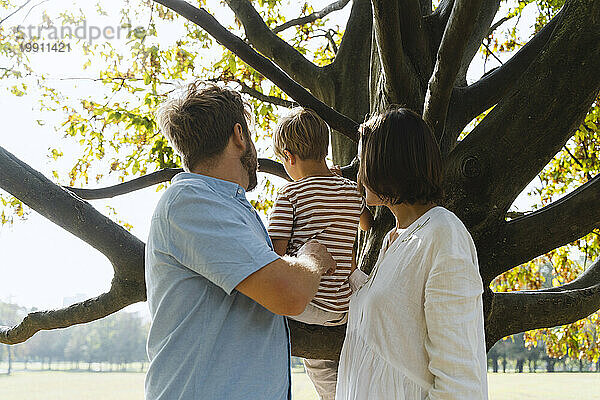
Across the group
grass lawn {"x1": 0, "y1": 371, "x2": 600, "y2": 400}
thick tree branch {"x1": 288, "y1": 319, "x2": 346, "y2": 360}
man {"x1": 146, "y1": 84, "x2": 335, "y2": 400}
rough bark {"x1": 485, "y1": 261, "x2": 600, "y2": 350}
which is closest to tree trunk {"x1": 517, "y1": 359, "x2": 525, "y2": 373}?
grass lawn {"x1": 0, "y1": 371, "x2": 600, "y2": 400}

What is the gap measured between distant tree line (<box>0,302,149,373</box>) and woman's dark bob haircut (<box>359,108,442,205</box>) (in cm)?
774

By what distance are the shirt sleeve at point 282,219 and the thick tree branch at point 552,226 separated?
0.77 meters

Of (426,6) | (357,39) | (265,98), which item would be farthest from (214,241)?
(265,98)

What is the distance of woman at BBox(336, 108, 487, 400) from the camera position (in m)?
1.42

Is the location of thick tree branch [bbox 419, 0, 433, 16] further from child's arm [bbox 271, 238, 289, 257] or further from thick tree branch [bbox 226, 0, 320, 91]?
child's arm [bbox 271, 238, 289, 257]

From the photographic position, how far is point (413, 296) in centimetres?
150

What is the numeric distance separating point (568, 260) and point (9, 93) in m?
5.21

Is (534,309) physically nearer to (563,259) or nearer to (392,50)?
(392,50)

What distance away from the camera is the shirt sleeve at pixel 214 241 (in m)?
1.35

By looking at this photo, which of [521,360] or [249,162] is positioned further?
[521,360]

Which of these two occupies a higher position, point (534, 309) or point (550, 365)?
point (550, 365)

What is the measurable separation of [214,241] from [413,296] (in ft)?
1.60

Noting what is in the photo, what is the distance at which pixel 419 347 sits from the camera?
1.51 m

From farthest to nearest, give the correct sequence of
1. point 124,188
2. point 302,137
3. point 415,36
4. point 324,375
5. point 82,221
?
point 415,36
point 124,188
point 324,375
point 302,137
point 82,221
